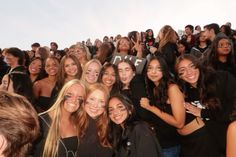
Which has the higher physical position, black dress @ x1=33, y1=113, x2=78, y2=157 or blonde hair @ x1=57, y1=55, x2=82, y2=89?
blonde hair @ x1=57, y1=55, x2=82, y2=89

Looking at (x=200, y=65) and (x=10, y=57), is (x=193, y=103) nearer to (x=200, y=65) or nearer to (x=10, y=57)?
(x=200, y=65)

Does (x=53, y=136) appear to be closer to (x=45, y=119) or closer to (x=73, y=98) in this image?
(x=45, y=119)

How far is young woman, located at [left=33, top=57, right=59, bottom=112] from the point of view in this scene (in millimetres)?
5562

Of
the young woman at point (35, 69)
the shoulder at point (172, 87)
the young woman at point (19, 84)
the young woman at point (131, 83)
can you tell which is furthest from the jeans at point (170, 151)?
the young woman at point (35, 69)

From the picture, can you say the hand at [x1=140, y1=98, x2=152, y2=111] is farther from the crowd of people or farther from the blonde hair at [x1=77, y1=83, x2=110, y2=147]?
the blonde hair at [x1=77, y1=83, x2=110, y2=147]

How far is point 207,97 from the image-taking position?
166 inches

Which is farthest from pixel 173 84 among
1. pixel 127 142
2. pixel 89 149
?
pixel 89 149

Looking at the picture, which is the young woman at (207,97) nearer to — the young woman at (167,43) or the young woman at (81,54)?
the young woman at (167,43)

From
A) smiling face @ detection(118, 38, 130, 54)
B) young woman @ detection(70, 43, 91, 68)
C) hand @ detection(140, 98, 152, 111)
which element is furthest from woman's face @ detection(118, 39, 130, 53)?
hand @ detection(140, 98, 152, 111)

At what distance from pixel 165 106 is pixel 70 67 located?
204 centimetres

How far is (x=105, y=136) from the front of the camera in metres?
3.72

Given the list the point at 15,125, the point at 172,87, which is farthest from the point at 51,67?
the point at 15,125

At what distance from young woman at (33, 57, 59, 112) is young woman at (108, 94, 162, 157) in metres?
2.10

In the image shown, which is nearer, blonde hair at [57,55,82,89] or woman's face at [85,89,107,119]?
woman's face at [85,89,107,119]
